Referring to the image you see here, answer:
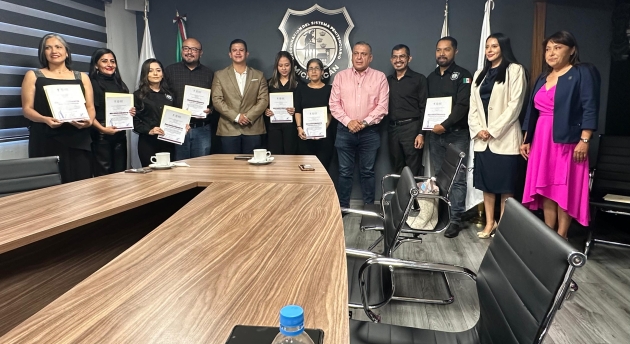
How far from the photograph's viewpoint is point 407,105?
427cm

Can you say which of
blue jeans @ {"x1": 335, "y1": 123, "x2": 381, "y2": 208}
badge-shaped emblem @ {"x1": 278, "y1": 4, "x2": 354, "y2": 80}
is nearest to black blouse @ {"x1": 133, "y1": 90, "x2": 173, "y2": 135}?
badge-shaped emblem @ {"x1": 278, "y1": 4, "x2": 354, "y2": 80}

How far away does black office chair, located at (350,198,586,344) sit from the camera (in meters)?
0.83

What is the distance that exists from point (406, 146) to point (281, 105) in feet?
4.40

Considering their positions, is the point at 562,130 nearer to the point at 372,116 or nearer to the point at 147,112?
the point at 372,116

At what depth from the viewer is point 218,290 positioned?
0.90 meters

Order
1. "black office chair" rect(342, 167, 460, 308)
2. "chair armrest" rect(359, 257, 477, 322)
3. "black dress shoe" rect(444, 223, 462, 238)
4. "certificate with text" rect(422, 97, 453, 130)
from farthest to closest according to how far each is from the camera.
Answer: "certificate with text" rect(422, 97, 453, 130), "black dress shoe" rect(444, 223, 462, 238), "black office chair" rect(342, 167, 460, 308), "chair armrest" rect(359, 257, 477, 322)

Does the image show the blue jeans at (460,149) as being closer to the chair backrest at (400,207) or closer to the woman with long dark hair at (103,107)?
the chair backrest at (400,207)

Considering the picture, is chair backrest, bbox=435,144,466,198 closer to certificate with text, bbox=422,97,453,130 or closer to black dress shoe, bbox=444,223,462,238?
black dress shoe, bbox=444,223,462,238

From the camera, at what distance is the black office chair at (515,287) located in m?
0.83

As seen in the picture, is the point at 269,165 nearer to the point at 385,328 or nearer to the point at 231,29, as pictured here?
the point at 385,328

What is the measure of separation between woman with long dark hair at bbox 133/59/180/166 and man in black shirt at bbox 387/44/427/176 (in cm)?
225

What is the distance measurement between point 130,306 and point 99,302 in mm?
70

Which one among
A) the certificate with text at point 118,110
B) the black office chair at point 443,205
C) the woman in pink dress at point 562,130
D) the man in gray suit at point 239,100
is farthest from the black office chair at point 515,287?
the man in gray suit at point 239,100

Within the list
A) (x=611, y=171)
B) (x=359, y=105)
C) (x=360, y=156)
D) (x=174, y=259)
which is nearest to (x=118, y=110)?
(x=359, y=105)
